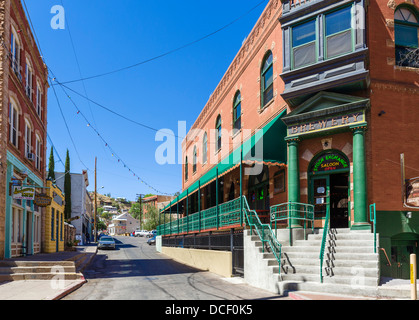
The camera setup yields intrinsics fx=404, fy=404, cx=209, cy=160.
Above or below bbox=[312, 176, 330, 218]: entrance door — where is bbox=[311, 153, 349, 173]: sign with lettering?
above

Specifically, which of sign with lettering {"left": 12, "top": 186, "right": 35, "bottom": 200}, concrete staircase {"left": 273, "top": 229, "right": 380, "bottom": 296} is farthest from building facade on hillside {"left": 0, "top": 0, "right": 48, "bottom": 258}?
concrete staircase {"left": 273, "top": 229, "right": 380, "bottom": 296}

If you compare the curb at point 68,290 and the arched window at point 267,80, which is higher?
the arched window at point 267,80

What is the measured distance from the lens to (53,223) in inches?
1110

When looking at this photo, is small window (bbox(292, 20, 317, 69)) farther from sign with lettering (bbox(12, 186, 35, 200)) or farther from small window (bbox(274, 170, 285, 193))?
sign with lettering (bbox(12, 186, 35, 200))

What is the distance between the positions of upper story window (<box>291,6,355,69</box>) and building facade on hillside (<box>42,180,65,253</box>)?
49.3 feet

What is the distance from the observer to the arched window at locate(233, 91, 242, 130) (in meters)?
21.3

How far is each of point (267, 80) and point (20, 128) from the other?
11687mm

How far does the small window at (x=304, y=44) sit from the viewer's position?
14.3 metres

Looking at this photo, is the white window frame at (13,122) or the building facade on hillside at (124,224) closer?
the white window frame at (13,122)

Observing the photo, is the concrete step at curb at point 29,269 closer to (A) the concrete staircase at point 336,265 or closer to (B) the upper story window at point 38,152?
(A) the concrete staircase at point 336,265

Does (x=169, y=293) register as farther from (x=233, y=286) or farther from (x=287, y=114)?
(x=287, y=114)

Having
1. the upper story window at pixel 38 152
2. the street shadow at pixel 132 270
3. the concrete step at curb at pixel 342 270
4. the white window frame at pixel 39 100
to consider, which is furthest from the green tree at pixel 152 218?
the concrete step at curb at pixel 342 270

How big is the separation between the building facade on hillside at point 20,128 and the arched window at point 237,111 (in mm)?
10140

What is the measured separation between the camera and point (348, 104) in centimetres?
1297
